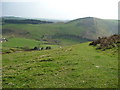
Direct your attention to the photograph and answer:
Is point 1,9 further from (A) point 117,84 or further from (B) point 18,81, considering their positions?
(A) point 117,84

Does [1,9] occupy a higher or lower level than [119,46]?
higher

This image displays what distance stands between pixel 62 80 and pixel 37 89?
3.40 metres

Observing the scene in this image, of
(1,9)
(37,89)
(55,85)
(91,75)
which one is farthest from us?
(1,9)

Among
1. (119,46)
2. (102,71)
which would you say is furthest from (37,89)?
(119,46)

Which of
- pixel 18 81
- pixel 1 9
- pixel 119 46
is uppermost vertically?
pixel 1 9

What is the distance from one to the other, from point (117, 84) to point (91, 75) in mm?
3685

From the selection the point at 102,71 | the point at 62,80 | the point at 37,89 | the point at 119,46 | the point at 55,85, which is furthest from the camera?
the point at 119,46

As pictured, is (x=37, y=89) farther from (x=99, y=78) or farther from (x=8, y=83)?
(x=99, y=78)

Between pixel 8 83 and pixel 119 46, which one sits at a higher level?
pixel 119 46

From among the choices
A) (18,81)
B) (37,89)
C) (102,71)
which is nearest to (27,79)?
(18,81)

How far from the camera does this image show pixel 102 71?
Answer: 20.3m

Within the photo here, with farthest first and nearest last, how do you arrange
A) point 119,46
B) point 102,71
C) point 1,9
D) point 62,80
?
point 119,46
point 1,9
point 102,71
point 62,80

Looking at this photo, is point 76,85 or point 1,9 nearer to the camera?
point 76,85

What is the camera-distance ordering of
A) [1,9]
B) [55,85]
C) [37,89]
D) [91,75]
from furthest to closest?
[1,9]
[91,75]
[55,85]
[37,89]
